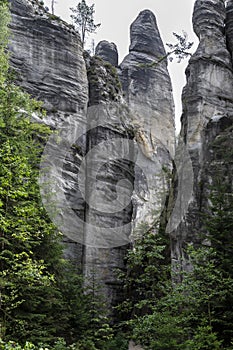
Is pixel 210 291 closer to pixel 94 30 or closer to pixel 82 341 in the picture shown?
pixel 82 341

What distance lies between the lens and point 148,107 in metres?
35.2

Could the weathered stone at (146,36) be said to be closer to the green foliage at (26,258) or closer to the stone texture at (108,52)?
the stone texture at (108,52)

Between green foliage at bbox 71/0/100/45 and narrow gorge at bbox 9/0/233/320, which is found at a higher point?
green foliage at bbox 71/0/100/45

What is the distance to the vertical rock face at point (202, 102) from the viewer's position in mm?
18344

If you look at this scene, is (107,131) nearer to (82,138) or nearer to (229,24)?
(82,138)

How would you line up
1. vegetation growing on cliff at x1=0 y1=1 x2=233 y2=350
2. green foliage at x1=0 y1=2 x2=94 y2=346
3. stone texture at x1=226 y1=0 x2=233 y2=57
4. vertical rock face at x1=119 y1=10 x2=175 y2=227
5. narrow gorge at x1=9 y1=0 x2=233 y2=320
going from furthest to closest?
vertical rock face at x1=119 y1=10 x2=175 y2=227, stone texture at x1=226 y1=0 x2=233 y2=57, narrow gorge at x1=9 y1=0 x2=233 y2=320, vegetation growing on cliff at x1=0 y1=1 x2=233 y2=350, green foliage at x1=0 y1=2 x2=94 y2=346

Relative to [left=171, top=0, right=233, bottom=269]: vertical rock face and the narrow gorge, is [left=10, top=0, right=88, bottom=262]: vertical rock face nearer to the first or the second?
the narrow gorge

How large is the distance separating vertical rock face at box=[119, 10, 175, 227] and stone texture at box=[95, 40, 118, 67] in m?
1.74

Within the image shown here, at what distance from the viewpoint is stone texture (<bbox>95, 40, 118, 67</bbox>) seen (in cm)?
3856

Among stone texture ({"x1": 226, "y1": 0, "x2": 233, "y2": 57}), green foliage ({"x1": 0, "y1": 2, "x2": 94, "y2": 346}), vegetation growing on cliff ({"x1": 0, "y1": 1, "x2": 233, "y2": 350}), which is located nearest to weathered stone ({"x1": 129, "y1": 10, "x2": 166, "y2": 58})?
stone texture ({"x1": 226, "y1": 0, "x2": 233, "y2": 57})

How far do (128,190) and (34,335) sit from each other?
12.6m

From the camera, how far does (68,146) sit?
2012 cm

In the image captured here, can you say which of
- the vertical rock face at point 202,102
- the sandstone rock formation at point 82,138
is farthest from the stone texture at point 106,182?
the vertical rock face at point 202,102

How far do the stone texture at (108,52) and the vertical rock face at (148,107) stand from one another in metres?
1.74
